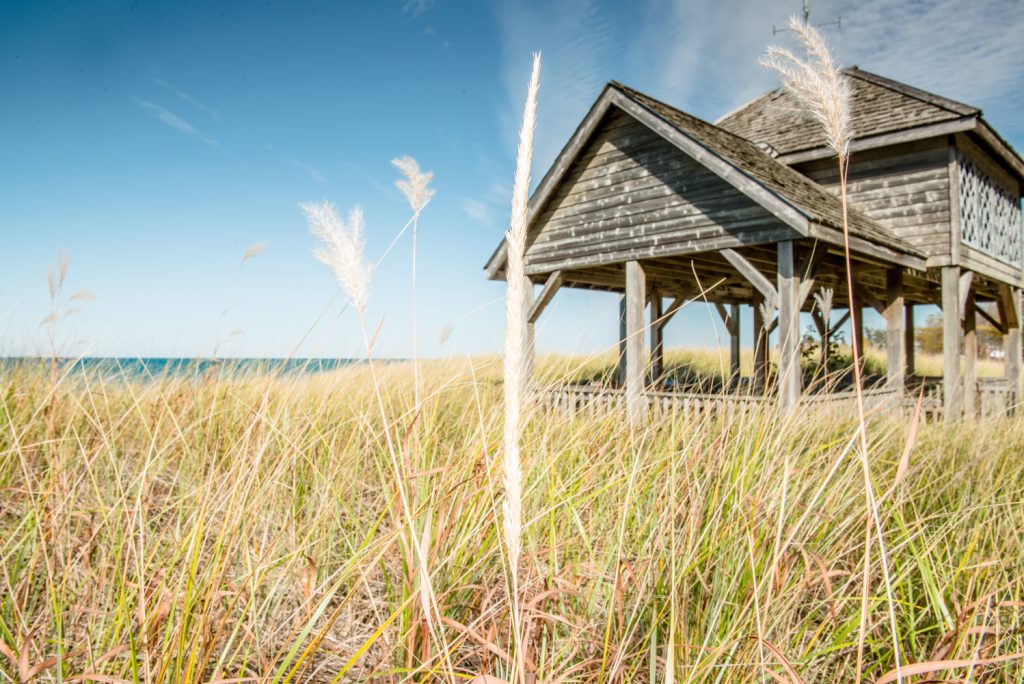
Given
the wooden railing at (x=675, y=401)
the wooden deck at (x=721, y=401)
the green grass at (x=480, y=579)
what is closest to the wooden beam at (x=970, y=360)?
the wooden deck at (x=721, y=401)

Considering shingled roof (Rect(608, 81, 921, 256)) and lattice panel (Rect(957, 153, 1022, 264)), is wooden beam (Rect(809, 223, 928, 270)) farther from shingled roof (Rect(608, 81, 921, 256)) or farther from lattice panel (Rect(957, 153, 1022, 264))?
lattice panel (Rect(957, 153, 1022, 264))

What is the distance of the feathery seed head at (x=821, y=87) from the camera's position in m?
1.66

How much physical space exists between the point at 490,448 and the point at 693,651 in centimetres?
91

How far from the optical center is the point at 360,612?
2.18 metres

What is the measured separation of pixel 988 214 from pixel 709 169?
6.88 m

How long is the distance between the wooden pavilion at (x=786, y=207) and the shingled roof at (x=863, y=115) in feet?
0.12

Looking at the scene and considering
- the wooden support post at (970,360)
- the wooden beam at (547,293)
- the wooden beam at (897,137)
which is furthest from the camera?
the wooden beam at (547,293)

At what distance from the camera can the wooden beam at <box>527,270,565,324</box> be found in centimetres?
1030

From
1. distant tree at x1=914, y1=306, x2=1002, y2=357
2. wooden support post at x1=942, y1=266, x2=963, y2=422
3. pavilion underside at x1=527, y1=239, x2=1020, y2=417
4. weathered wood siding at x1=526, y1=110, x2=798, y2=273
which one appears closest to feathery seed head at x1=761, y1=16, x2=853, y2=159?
pavilion underside at x1=527, y1=239, x2=1020, y2=417

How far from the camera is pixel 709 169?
8125 mm

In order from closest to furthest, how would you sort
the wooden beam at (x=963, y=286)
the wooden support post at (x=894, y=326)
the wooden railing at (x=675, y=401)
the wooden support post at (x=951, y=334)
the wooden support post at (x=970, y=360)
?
the wooden railing at (x=675, y=401), the wooden support post at (x=894, y=326), the wooden support post at (x=951, y=334), the wooden beam at (x=963, y=286), the wooden support post at (x=970, y=360)

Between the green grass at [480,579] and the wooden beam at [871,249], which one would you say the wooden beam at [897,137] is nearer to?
the wooden beam at [871,249]

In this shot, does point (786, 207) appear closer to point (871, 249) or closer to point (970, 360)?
point (871, 249)

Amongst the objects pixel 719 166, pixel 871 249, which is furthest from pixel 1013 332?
pixel 719 166
